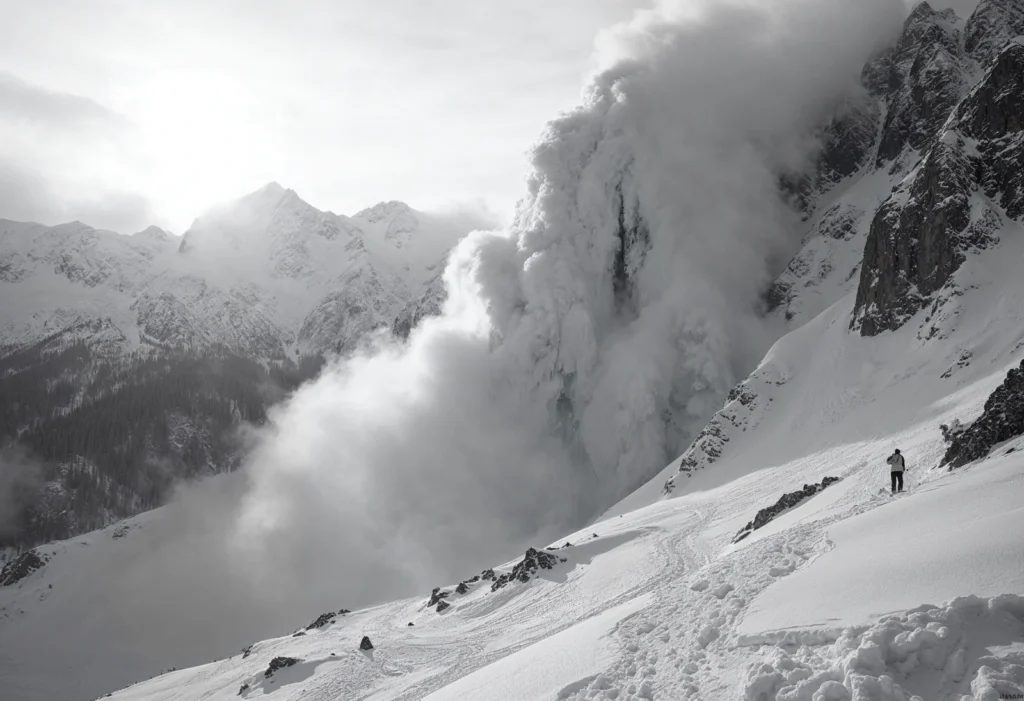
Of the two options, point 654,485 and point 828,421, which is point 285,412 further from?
point 828,421

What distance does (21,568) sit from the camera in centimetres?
9144

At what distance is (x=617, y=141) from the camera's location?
76062mm

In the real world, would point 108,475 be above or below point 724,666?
above

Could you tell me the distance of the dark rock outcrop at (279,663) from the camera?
28.4m

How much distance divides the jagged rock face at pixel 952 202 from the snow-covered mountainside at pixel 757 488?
183mm

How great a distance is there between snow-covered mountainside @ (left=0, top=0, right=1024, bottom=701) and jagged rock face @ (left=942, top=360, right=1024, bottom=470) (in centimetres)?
12

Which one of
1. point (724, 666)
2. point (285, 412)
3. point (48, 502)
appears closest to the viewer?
point (724, 666)

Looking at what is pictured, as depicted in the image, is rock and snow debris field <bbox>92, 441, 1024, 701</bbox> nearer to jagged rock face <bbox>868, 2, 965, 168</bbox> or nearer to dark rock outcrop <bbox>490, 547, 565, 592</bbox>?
dark rock outcrop <bbox>490, 547, 565, 592</bbox>

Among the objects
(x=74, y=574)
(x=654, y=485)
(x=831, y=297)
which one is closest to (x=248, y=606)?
(x=74, y=574)

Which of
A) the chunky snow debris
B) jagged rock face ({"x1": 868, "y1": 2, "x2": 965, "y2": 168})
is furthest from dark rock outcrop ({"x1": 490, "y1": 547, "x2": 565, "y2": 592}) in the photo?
jagged rock face ({"x1": 868, "y1": 2, "x2": 965, "y2": 168})

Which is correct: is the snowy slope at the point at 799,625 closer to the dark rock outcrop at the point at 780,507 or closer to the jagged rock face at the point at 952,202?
the dark rock outcrop at the point at 780,507

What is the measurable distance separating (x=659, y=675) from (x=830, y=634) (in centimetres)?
271

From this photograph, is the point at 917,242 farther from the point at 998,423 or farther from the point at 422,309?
the point at 422,309

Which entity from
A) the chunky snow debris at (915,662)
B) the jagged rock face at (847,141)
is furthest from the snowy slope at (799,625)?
the jagged rock face at (847,141)
